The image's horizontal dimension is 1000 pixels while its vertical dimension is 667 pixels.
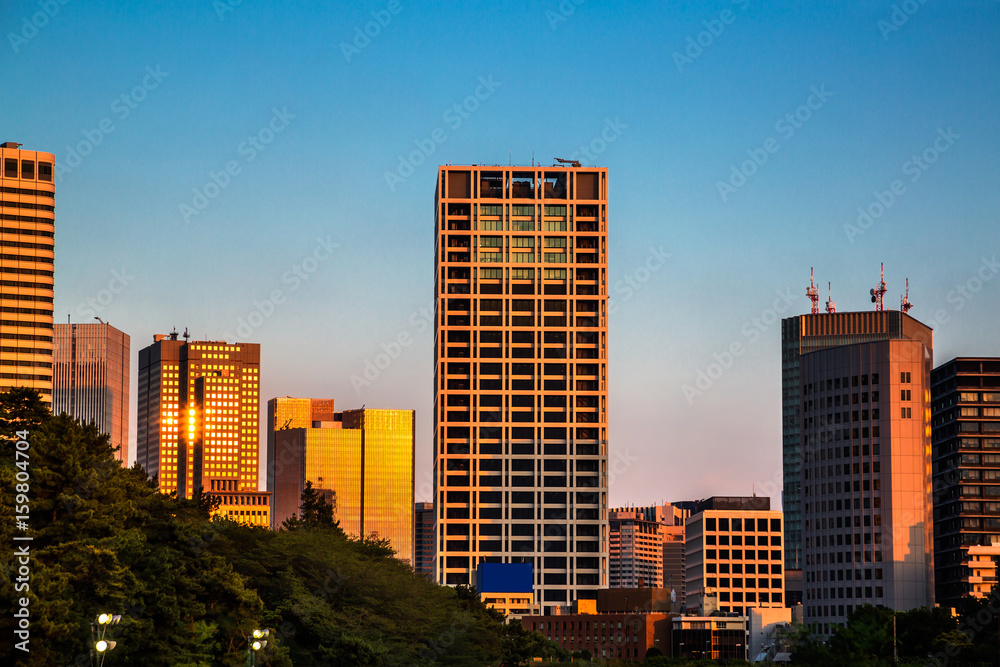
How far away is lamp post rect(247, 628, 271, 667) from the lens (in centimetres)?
7488

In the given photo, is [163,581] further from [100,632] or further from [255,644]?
[255,644]

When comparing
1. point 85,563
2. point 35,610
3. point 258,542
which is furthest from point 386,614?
point 35,610

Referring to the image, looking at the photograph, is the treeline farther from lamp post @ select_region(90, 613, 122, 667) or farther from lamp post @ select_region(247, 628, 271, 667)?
lamp post @ select_region(247, 628, 271, 667)

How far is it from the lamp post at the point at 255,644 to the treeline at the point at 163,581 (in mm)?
859

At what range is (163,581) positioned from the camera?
8012 centimetres

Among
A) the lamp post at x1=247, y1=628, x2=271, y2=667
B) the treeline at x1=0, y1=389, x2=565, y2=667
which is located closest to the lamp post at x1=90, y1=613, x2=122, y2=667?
the treeline at x1=0, y1=389, x2=565, y2=667

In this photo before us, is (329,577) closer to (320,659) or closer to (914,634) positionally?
(320,659)

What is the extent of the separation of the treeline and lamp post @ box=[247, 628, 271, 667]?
86 cm

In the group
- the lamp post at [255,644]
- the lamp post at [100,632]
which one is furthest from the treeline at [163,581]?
the lamp post at [255,644]

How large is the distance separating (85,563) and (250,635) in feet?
49.0

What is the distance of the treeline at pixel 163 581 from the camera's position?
71.9m

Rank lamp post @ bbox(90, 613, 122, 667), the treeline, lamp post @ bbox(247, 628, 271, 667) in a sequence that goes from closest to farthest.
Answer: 1. lamp post @ bbox(90, 613, 122, 667)
2. the treeline
3. lamp post @ bbox(247, 628, 271, 667)

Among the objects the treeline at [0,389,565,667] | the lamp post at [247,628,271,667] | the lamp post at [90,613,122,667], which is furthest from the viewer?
the lamp post at [247,628,271,667]

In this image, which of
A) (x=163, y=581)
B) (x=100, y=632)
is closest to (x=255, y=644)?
(x=100, y=632)
